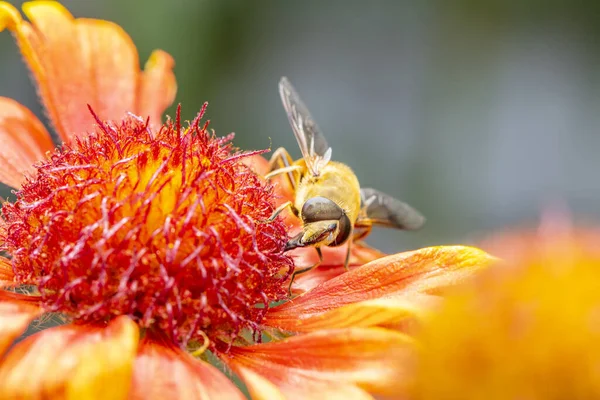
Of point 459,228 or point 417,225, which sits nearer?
point 417,225

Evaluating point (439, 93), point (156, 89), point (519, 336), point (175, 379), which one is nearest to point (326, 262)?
point (156, 89)

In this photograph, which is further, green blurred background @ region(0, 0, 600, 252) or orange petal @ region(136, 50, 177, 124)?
green blurred background @ region(0, 0, 600, 252)

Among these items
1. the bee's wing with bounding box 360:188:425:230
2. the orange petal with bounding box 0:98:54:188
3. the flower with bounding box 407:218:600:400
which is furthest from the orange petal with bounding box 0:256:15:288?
the flower with bounding box 407:218:600:400

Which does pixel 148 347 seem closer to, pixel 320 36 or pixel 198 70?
pixel 198 70

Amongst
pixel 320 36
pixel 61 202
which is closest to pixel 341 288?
pixel 61 202

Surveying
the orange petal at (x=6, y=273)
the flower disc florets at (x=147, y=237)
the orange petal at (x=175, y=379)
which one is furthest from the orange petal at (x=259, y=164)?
the orange petal at (x=175, y=379)

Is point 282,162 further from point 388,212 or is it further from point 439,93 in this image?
point 439,93

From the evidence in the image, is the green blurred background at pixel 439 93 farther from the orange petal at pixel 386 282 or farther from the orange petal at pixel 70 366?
the orange petal at pixel 70 366

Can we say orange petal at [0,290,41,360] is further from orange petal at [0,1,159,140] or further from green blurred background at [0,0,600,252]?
green blurred background at [0,0,600,252]
